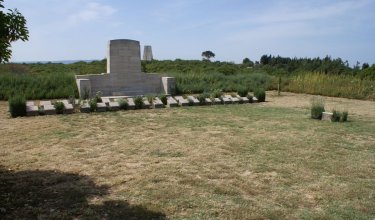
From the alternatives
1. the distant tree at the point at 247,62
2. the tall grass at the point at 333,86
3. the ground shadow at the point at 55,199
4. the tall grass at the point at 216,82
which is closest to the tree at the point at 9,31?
the ground shadow at the point at 55,199

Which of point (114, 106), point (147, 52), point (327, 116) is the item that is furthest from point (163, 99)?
point (147, 52)

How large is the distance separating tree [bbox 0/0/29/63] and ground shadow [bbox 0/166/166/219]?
4.69 feet

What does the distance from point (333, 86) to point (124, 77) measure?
29.9ft

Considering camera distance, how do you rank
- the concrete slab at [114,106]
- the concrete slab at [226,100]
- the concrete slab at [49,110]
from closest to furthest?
the concrete slab at [49,110]
the concrete slab at [114,106]
the concrete slab at [226,100]

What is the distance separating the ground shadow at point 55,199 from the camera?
3574 mm

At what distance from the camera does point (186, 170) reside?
16.4 ft

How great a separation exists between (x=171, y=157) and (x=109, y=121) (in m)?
3.83

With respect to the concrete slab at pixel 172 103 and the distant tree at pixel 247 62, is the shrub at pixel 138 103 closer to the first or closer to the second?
the concrete slab at pixel 172 103

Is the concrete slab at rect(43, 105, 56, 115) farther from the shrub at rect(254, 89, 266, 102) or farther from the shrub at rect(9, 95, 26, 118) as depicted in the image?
A: the shrub at rect(254, 89, 266, 102)

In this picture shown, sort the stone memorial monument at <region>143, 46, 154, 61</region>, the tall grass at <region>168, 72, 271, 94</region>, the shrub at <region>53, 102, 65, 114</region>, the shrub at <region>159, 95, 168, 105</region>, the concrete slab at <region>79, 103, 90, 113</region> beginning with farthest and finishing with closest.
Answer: the stone memorial monument at <region>143, 46, 154, 61</region> → the tall grass at <region>168, 72, 271, 94</region> → the shrub at <region>159, 95, 168, 105</region> → the concrete slab at <region>79, 103, 90, 113</region> → the shrub at <region>53, 102, 65, 114</region>

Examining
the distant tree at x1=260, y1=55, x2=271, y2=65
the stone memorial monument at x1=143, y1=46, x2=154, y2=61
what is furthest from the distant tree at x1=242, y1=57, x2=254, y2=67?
the stone memorial monument at x1=143, y1=46, x2=154, y2=61

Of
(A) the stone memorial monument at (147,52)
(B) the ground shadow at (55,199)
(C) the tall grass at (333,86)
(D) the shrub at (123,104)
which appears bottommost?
(B) the ground shadow at (55,199)

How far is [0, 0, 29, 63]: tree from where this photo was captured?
3766mm

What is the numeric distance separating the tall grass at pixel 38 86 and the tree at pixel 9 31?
34.7 feet
